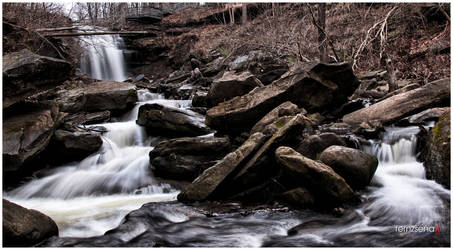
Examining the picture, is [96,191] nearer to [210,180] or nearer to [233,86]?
[210,180]

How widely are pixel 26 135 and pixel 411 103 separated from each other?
7786 millimetres

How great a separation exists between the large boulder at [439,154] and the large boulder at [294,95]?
328 centimetres

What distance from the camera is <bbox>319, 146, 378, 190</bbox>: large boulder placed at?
4492mm

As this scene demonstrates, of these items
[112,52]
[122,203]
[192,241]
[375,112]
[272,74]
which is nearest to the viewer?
[192,241]

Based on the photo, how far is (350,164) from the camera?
4492mm

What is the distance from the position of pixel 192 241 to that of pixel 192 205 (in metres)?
0.97

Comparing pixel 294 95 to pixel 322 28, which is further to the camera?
pixel 322 28

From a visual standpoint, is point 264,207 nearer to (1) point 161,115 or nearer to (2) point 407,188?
(2) point 407,188

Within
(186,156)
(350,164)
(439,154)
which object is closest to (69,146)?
(186,156)

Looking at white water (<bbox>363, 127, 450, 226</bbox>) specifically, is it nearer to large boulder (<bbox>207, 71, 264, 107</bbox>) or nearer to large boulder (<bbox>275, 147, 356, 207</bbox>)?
large boulder (<bbox>275, 147, 356, 207</bbox>)

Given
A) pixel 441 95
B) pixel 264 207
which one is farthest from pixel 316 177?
pixel 441 95

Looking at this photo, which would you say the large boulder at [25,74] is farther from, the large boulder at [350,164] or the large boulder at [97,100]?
the large boulder at [350,164]

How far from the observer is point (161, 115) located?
7836mm

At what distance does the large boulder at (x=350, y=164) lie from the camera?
4.49 m
